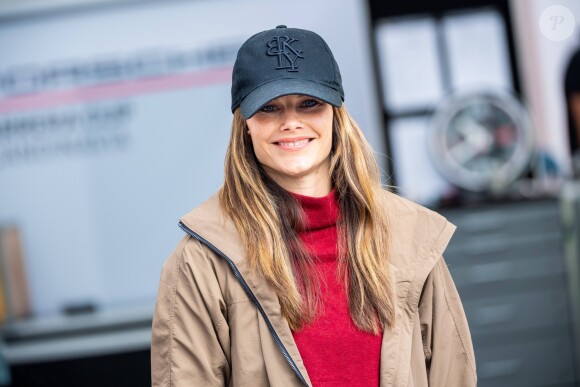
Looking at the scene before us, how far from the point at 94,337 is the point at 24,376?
0.40 m

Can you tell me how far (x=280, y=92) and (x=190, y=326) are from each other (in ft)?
1.65

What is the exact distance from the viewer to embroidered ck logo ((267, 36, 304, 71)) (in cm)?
186

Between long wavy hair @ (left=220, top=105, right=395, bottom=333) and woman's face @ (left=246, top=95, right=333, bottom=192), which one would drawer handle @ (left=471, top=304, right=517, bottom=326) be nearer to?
long wavy hair @ (left=220, top=105, right=395, bottom=333)

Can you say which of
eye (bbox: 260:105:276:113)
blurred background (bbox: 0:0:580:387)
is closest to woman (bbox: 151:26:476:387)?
eye (bbox: 260:105:276:113)

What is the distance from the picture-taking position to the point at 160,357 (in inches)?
73.2

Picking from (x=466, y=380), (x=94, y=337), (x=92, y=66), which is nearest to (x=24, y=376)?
(x=94, y=337)

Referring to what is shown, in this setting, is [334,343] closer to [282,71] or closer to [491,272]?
[282,71]

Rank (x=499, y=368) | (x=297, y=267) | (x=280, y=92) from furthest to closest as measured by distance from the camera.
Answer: (x=499, y=368) < (x=297, y=267) < (x=280, y=92)

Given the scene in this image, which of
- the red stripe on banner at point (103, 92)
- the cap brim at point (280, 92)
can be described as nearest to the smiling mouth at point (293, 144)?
the cap brim at point (280, 92)

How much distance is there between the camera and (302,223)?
1.93 metres

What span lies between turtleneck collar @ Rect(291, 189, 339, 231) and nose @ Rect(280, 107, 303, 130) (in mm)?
152

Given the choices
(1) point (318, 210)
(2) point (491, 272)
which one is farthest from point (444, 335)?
(2) point (491, 272)

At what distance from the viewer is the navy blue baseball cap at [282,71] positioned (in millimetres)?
1831

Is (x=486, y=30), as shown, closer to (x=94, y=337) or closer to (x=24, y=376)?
(x=94, y=337)
